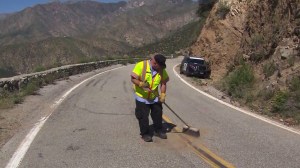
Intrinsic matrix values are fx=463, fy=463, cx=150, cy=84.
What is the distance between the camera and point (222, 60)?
31953 millimetres

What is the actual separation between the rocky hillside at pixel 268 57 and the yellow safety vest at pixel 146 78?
15.8 feet

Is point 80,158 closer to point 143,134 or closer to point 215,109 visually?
point 143,134

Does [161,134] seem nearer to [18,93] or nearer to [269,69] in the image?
[18,93]

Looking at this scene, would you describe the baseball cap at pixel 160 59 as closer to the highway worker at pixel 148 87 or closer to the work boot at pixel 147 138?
the highway worker at pixel 148 87

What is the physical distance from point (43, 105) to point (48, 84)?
23.1ft

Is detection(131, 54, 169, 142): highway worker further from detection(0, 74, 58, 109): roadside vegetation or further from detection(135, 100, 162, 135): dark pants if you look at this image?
detection(0, 74, 58, 109): roadside vegetation

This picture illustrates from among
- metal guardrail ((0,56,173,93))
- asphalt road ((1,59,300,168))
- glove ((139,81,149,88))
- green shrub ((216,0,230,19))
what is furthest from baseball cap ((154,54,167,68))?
green shrub ((216,0,230,19))

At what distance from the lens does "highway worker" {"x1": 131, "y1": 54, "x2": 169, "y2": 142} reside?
8.84 m

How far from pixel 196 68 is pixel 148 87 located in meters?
21.8

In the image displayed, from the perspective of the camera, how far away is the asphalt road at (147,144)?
7418mm

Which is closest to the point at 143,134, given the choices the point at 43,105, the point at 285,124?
the point at 285,124

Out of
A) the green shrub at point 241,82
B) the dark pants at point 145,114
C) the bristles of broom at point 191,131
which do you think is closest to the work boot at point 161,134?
the dark pants at point 145,114

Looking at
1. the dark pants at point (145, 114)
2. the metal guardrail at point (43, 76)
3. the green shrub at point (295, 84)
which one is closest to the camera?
the dark pants at point (145, 114)

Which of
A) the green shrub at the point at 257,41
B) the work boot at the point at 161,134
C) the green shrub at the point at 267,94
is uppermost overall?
the green shrub at the point at 257,41
